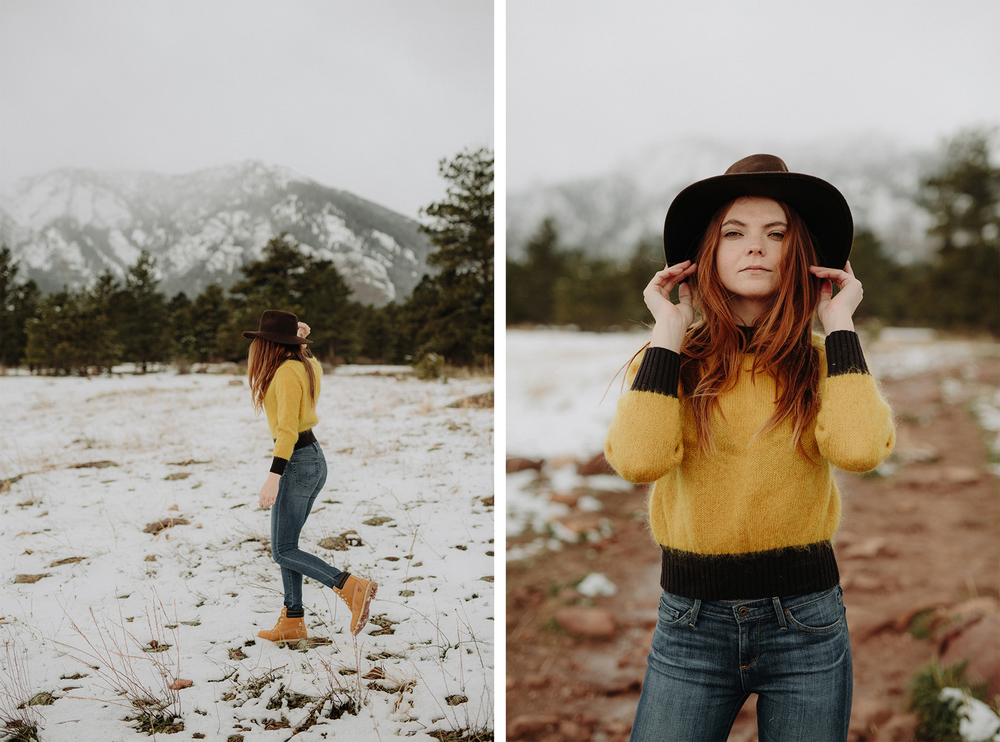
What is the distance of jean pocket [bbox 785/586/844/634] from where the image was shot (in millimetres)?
1008

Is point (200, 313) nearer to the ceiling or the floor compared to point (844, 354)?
nearer to the ceiling

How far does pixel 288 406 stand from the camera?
199 centimetres

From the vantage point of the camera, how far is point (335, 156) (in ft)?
7.66

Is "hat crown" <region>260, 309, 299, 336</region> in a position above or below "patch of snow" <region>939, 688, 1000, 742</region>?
above

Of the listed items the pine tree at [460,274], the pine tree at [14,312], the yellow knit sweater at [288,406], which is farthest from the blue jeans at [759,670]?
the pine tree at [14,312]

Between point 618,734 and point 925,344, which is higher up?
point 925,344

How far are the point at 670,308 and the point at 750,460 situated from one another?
29 cm

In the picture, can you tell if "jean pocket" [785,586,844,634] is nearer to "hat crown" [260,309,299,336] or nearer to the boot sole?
the boot sole

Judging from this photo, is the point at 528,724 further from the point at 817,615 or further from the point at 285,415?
the point at 817,615

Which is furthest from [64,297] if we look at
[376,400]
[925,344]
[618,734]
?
[925,344]

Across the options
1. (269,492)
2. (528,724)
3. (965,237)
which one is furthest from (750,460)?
(965,237)

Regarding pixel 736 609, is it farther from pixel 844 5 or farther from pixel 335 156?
pixel 844 5

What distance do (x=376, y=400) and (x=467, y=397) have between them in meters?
0.37

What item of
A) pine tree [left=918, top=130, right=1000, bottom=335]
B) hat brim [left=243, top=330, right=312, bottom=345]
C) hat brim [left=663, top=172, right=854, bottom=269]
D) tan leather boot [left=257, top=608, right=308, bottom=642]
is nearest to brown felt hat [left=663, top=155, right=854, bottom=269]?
hat brim [left=663, top=172, right=854, bottom=269]
